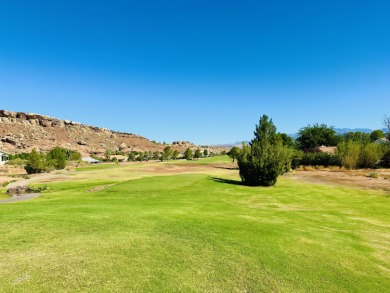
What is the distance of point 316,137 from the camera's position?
8594 cm

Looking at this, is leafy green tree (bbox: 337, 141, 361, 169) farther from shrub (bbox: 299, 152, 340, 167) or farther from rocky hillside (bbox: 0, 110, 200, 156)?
rocky hillside (bbox: 0, 110, 200, 156)

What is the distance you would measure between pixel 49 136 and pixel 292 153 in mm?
149461

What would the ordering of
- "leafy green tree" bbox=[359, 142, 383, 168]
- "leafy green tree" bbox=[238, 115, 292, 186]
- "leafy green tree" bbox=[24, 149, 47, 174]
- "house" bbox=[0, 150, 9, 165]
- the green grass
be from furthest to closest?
1. "house" bbox=[0, 150, 9, 165]
2. "leafy green tree" bbox=[24, 149, 47, 174]
3. "leafy green tree" bbox=[359, 142, 383, 168]
4. "leafy green tree" bbox=[238, 115, 292, 186]
5. the green grass

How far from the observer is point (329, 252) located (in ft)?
26.9

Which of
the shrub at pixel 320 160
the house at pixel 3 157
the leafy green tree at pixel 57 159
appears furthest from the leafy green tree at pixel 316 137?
the house at pixel 3 157

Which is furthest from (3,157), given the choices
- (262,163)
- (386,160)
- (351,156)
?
(386,160)

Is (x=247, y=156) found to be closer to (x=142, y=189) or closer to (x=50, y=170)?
(x=142, y=189)

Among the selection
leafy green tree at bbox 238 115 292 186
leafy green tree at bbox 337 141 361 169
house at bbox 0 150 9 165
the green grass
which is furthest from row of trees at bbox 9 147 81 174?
leafy green tree at bbox 337 141 361 169

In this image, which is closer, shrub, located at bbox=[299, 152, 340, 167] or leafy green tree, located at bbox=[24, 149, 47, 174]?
leafy green tree, located at bbox=[24, 149, 47, 174]

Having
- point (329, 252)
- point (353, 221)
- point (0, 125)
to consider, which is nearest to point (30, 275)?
point (329, 252)

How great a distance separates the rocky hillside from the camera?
131 m

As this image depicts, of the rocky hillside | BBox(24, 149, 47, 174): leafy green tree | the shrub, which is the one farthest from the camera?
the rocky hillside

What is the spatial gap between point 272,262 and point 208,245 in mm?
1860

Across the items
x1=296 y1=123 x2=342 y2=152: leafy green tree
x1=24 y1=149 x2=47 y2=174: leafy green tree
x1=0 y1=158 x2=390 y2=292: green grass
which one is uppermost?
x1=296 y1=123 x2=342 y2=152: leafy green tree
